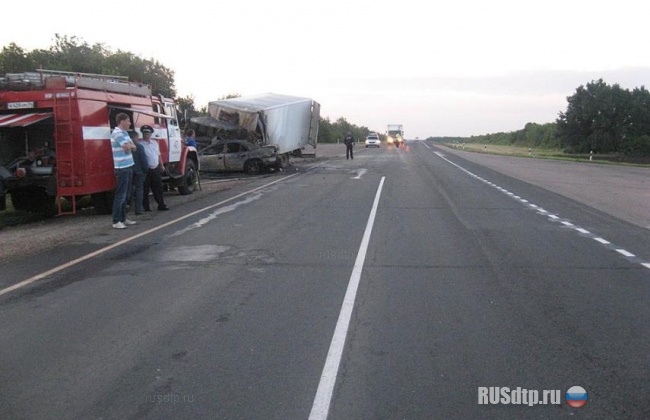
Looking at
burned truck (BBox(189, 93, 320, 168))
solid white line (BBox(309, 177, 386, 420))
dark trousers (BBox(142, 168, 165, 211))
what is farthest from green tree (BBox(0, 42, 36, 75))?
solid white line (BBox(309, 177, 386, 420))

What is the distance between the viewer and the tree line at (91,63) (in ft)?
108

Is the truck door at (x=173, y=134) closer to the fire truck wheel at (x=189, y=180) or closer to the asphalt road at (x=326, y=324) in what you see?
the fire truck wheel at (x=189, y=180)

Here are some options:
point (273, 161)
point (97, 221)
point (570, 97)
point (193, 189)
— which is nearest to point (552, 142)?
point (570, 97)

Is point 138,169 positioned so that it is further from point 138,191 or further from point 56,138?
point 56,138

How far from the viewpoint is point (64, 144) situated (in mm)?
11336

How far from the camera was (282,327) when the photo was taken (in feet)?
17.0

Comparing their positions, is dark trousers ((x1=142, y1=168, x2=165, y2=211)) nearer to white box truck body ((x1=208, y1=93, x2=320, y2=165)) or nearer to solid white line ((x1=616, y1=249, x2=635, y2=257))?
solid white line ((x1=616, y1=249, x2=635, y2=257))

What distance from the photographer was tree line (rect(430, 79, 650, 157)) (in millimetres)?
63000

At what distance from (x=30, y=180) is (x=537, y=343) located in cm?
1032

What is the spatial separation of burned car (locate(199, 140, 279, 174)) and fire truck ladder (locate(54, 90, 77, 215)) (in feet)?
41.4

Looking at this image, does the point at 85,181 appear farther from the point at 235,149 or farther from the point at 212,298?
the point at 235,149

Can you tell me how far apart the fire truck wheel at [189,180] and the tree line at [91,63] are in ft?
48.5

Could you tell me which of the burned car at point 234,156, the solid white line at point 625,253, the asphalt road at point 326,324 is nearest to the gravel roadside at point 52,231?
the asphalt road at point 326,324

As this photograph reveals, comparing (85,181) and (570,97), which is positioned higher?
(570,97)
